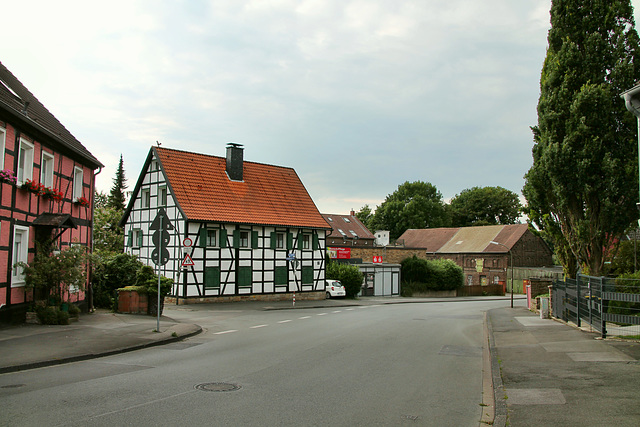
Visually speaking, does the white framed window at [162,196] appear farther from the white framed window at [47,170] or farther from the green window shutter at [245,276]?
the white framed window at [47,170]

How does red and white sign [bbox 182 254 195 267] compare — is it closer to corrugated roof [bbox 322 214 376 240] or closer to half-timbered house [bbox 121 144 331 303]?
half-timbered house [bbox 121 144 331 303]

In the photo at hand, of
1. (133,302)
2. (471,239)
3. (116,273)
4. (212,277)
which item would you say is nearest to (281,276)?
(212,277)

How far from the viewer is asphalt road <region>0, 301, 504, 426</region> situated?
668cm

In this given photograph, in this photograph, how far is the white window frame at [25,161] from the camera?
1584cm

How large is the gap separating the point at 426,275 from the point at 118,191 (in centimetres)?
3756

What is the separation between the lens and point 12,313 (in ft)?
49.1

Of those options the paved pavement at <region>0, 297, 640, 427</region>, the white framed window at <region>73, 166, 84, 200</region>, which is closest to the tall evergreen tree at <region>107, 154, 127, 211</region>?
the white framed window at <region>73, 166, 84, 200</region>

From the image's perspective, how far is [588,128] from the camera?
2261 cm

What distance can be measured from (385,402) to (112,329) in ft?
33.6

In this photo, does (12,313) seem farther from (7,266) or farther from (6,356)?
(6,356)

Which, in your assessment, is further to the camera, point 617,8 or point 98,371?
point 617,8

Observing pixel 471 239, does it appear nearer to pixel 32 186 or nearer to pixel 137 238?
pixel 137 238

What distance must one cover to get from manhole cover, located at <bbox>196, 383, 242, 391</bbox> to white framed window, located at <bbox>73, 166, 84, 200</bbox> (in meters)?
14.0

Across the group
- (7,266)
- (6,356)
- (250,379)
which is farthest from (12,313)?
(250,379)
